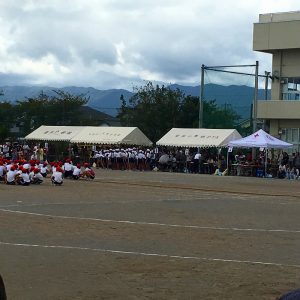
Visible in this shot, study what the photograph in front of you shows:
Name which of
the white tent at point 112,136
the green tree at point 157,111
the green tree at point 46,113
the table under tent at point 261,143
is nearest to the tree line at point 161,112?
the green tree at point 157,111

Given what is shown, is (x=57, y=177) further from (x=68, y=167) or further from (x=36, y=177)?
(x=68, y=167)

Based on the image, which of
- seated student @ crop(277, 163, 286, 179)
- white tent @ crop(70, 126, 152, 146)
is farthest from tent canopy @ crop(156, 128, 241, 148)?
seated student @ crop(277, 163, 286, 179)

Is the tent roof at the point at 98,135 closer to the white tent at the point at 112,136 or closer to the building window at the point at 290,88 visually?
the white tent at the point at 112,136

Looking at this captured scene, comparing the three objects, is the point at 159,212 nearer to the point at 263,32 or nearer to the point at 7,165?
the point at 7,165

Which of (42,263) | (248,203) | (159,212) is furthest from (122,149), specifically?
(42,263)

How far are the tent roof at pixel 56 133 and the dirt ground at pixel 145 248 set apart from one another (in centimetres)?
2984

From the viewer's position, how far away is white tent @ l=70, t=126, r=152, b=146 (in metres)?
47.8

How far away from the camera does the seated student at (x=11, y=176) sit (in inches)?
1030

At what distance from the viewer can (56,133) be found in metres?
52.4

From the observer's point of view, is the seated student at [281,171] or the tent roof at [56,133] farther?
the tent roof at [56,133]

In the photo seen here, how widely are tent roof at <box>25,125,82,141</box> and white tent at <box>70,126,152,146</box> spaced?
1.07 metres

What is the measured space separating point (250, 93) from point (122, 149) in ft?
48.1

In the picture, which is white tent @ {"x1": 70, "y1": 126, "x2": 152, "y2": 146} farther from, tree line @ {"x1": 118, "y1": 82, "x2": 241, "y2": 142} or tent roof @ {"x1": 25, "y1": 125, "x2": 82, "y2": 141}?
tree line @ {"x1": 118, "y1": 82, "x2": 241, "y2": 142}

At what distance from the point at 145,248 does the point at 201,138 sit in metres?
33.2
